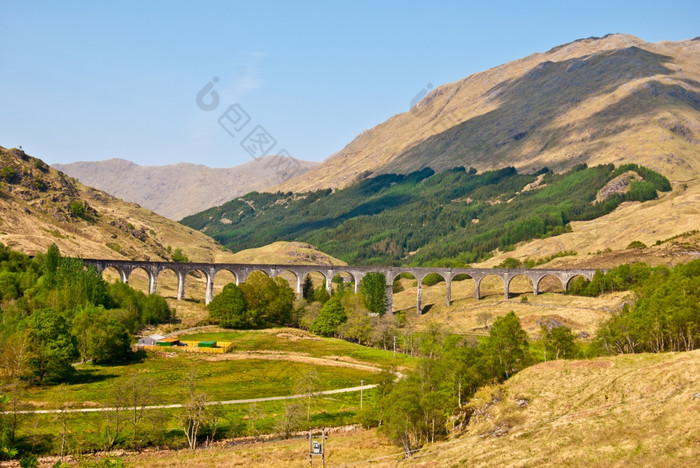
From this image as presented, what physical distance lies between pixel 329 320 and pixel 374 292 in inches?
1071

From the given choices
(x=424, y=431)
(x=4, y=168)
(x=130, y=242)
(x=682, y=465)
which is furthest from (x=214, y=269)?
(x=682, y=465)

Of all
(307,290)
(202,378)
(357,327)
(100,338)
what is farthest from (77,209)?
(202,378)

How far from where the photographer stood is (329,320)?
12406 cm

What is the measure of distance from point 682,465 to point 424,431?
2402cm

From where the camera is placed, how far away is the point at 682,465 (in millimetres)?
32438

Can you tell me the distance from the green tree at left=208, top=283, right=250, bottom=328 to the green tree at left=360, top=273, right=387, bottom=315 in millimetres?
28755

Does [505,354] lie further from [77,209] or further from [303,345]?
[77,209]

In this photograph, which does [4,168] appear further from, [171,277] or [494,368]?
[494,368]

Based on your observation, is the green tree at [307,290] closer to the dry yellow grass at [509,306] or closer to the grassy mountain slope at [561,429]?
the dry yellow grass at [509,306]

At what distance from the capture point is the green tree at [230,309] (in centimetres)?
12419

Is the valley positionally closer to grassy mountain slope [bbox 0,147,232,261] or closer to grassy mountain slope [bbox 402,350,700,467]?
grassy mountain slope [bbox 402,350,700,467]

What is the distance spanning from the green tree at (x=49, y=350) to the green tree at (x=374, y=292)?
7409 cm

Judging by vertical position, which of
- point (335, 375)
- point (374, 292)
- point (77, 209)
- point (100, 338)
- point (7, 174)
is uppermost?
point (7, 174)

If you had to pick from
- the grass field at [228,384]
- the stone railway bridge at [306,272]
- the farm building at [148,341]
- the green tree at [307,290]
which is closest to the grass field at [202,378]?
the grass field at [228,384]
